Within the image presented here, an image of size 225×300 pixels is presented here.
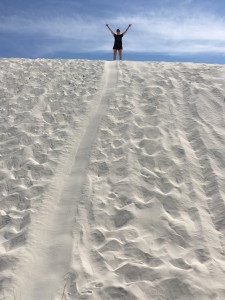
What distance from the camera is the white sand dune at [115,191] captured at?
400 cm

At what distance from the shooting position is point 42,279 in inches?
161

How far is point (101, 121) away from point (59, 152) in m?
1.67

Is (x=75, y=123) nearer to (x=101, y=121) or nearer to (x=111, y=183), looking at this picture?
(x=101, y=121)

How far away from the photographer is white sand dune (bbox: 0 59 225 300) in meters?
4.00

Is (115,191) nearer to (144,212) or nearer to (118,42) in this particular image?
(144,212)

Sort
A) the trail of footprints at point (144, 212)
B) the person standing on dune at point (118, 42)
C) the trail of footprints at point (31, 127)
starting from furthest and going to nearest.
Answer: the person standing on dune at point (118, 42) → the trail of footprints at point (31, 127) → the trail of footprints at point (144, 212)

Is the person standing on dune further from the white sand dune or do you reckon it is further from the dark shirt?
the white sand dune

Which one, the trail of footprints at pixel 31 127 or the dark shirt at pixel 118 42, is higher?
the dark shirt at pixel 118 42

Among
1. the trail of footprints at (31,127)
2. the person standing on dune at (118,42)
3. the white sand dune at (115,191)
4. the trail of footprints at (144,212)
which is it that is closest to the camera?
the trail of footprints at (144,212)

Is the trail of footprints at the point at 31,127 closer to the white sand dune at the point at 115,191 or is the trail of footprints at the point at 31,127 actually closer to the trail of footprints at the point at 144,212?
the white sand dune at the point at 115,191

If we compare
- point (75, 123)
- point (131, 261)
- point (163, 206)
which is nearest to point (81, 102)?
point (75, 123)

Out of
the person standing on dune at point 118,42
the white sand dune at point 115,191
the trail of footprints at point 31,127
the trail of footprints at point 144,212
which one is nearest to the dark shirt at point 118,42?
the person standing on dune at point 118,42

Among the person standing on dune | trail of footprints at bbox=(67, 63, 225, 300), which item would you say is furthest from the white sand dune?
the person standing on dune

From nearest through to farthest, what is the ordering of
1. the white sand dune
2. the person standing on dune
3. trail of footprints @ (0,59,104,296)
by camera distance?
the white sand dune < trail of footprints @ (0,59,104,296) < the person standing on dune
